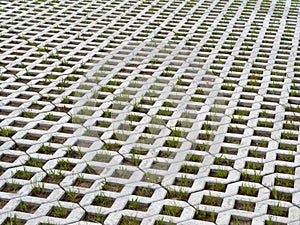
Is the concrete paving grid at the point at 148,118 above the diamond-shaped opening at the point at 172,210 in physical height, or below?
below

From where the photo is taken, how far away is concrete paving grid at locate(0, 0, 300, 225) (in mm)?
3416

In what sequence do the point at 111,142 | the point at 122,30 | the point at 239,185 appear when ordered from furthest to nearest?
the point at 122,30, the point at 111,142, the point at 239,185

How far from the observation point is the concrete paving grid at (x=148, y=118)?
342 cm

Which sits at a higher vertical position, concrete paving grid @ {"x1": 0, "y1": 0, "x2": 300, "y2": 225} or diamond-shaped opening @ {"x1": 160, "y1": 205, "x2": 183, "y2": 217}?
diamond-shaped opening @ {"x1": 160, "y1": 205, "x2": 183, "y2": 217}

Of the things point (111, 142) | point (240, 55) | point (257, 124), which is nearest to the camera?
point (111, 142)

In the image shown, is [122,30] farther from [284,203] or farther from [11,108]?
[284,203]

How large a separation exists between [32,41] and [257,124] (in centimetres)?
291

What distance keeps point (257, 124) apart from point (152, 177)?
1161mm

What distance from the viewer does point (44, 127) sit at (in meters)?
4.36

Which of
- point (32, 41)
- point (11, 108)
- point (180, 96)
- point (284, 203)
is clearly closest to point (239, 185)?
point (284, 203)

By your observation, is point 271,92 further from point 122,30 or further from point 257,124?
point 122,30

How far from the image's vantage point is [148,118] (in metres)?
4.49

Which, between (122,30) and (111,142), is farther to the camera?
(122,30)

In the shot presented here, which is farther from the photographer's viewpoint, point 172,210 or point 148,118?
point 148,118
